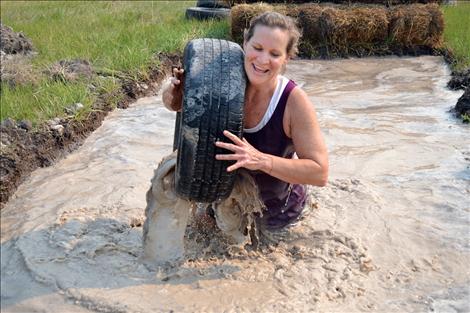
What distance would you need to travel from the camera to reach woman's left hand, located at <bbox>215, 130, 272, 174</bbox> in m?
2.98

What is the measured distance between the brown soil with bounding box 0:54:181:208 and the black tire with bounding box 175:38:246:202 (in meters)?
1.83

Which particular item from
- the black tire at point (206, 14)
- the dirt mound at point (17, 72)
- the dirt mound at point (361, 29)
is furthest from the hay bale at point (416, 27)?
the dirt mound at point (17, 72)

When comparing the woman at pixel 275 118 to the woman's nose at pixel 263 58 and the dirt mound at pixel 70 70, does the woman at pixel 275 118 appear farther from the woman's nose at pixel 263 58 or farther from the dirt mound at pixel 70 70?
the dirt mound at pixel 70 70

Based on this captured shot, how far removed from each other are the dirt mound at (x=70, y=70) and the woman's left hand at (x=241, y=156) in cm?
382

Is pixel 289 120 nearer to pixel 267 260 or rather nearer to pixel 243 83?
pixel 243 83

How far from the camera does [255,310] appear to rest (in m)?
3.15

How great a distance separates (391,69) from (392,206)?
5019mm

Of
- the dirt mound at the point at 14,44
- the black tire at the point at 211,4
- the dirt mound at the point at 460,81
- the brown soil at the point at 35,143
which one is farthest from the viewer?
the black tire at the point at 211,4

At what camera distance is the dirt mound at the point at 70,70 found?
21.1 ft

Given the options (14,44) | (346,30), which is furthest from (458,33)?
(14,44)

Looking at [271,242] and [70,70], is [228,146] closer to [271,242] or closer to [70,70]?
[271,242]

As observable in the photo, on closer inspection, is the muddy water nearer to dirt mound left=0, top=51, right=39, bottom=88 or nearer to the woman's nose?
dirt mound left=0, top=51, right=39, bottom=88

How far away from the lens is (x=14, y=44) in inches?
301

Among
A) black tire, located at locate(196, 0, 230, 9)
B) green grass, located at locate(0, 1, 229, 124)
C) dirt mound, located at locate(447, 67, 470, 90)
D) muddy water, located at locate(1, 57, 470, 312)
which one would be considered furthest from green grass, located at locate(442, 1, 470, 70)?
black tire, located at locate(196, 0, 230, 9)
